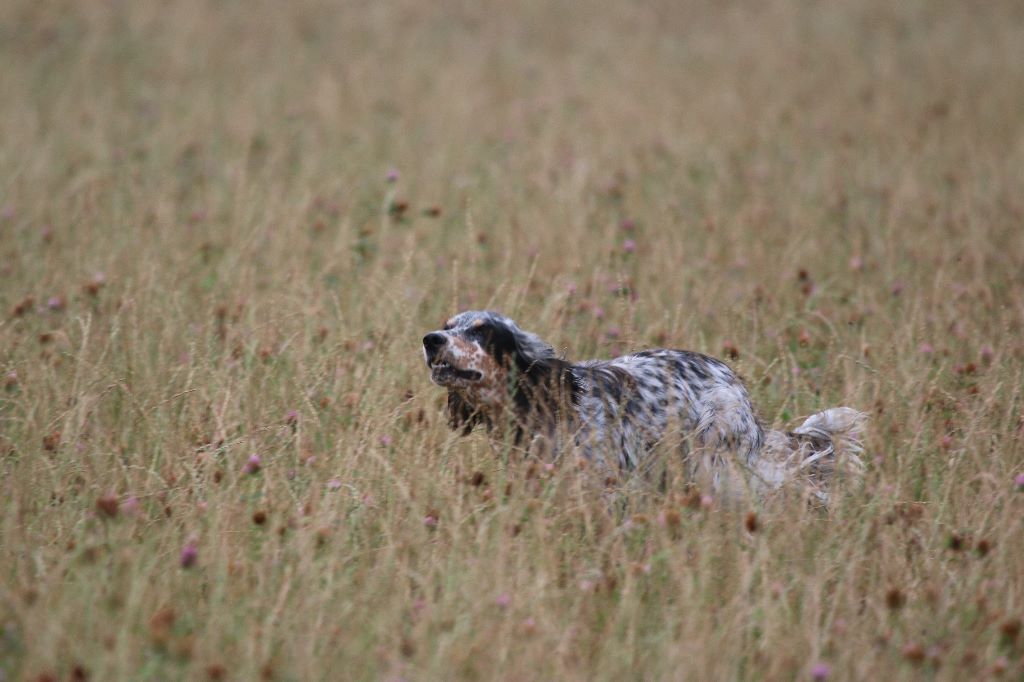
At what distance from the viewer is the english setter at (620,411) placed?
13.7ft

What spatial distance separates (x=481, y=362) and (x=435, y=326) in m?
1.43

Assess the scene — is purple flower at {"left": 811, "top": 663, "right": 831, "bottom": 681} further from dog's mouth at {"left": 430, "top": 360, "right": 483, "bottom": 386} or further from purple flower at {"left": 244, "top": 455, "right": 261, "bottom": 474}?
purple flower at {"left": 244, "top": 455, "right": 261, "bottom": 474}

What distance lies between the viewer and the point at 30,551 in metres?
3.56

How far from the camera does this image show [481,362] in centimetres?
422

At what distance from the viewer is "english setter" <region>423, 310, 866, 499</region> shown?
4172mm

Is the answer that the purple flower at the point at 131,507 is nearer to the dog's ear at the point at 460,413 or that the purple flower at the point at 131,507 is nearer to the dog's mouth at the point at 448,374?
the dog's mouth at the point at 448,374

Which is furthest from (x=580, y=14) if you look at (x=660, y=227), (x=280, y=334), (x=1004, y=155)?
(x=280, y=334)

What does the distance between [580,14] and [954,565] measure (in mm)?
13751

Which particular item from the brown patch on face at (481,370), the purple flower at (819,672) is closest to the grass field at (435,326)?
the purple flower at (819,672)

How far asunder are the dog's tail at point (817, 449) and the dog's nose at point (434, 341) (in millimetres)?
1204

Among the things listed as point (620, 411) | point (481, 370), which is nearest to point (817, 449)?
point (620, 411)

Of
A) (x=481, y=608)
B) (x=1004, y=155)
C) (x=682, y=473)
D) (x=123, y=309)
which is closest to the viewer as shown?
(x=481, y=608)

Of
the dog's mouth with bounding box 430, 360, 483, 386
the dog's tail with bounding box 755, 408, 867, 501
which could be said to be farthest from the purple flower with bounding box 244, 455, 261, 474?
the dog's tail with bounding box 755, 408, 867, 501

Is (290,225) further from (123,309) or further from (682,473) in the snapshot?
(682,473)
